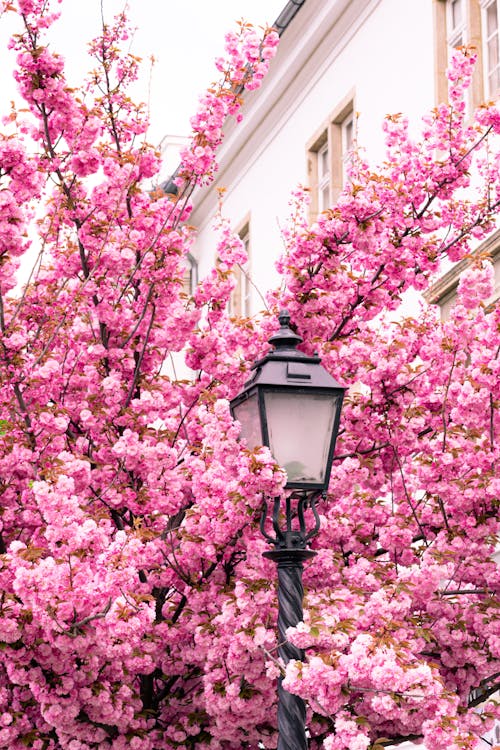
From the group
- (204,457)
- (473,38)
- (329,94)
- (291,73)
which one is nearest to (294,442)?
(204,457)

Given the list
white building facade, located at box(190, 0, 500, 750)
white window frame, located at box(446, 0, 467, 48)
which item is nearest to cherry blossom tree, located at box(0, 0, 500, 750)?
white building facade, located at box(190, 0, 500, 750)

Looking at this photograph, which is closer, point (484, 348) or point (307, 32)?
point (484, 348)

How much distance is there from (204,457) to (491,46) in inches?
310

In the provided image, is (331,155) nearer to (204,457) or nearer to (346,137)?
(346,137)

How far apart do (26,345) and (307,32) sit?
1173 centimetres

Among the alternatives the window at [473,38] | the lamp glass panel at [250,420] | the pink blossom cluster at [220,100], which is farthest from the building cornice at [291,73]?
the lamp glass panel at [250,420]

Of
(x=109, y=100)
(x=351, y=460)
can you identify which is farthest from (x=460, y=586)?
(x=109, y=100)

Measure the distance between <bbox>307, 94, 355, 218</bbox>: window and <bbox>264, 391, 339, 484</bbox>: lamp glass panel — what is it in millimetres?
11957

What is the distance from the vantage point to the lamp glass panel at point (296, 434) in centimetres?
614

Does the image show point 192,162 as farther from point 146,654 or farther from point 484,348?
point 146,654

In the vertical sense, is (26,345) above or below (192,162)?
below

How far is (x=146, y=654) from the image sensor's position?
7.95 meters

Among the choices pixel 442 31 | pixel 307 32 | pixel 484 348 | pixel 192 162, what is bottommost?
pixel 484 348

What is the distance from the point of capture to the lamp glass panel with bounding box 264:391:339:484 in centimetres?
614
